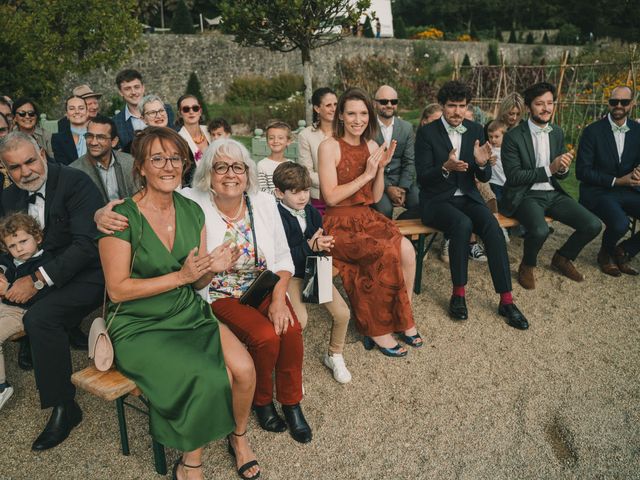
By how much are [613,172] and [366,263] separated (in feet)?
11.0

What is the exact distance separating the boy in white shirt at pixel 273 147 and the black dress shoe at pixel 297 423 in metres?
2.36

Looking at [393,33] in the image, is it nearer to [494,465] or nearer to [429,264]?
[429,264]

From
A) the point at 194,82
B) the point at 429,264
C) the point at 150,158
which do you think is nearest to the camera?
the point at 150,158

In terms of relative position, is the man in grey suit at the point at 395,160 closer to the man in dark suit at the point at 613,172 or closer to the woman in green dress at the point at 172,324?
the man in dark suit at the point at 613,172

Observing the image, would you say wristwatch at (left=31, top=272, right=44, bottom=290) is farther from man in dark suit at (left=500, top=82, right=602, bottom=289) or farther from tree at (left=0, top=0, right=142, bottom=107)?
tree at (left=0, top=0, right=142, bottom=107)

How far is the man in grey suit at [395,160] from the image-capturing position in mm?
5461

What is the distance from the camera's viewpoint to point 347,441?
305 cm

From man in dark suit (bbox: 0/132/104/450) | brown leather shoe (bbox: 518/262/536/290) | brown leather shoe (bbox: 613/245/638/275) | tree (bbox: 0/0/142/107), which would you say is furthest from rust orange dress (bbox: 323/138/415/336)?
tree (bbox: 0/0/142/107)

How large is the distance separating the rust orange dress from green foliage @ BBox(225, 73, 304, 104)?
20.3m

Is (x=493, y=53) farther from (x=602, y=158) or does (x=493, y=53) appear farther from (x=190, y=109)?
(x=190, y=109)

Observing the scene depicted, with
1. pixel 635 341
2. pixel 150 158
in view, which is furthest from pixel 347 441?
pixel 635 341

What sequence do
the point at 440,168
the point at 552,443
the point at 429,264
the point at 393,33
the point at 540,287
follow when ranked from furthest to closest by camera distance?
the point at 393,33 → the point at 429,264 → the point at 540,287 → the point at 440,168 → the point at 552,443

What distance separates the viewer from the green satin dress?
2490 millimetres

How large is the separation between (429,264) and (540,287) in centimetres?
117
